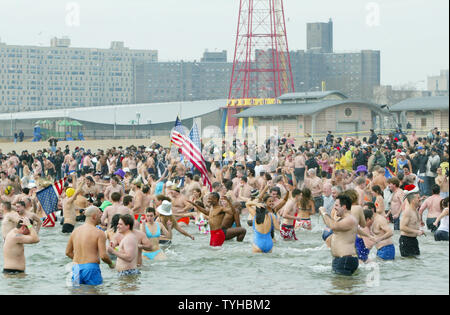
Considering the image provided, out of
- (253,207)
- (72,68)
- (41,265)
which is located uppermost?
(72,68)

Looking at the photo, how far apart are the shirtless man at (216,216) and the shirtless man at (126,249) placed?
3.44 metres

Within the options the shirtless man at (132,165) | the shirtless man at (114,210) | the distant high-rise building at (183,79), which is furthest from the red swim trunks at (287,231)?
the distant high-rise building at (183,79)

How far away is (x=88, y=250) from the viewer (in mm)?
11023

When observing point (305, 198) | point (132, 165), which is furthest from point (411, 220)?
point (132, 165)

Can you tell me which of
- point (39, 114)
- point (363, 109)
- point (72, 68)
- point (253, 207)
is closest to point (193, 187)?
point (253, 207)

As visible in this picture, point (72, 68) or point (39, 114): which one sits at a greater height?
point (72, 68)

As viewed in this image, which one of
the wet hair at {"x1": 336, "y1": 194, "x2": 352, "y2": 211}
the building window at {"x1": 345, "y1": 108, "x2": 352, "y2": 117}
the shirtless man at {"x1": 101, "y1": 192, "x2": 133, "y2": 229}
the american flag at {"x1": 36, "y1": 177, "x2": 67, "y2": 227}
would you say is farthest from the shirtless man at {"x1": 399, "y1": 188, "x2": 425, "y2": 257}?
the building window at {"x1": 345, "y1": 108, "x2": 352, "y2": 117}

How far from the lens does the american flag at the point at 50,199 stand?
62.5ft

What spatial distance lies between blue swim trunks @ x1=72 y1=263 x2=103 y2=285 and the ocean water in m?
0.18

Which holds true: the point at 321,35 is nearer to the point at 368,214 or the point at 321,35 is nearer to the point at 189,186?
the point at 189,186
